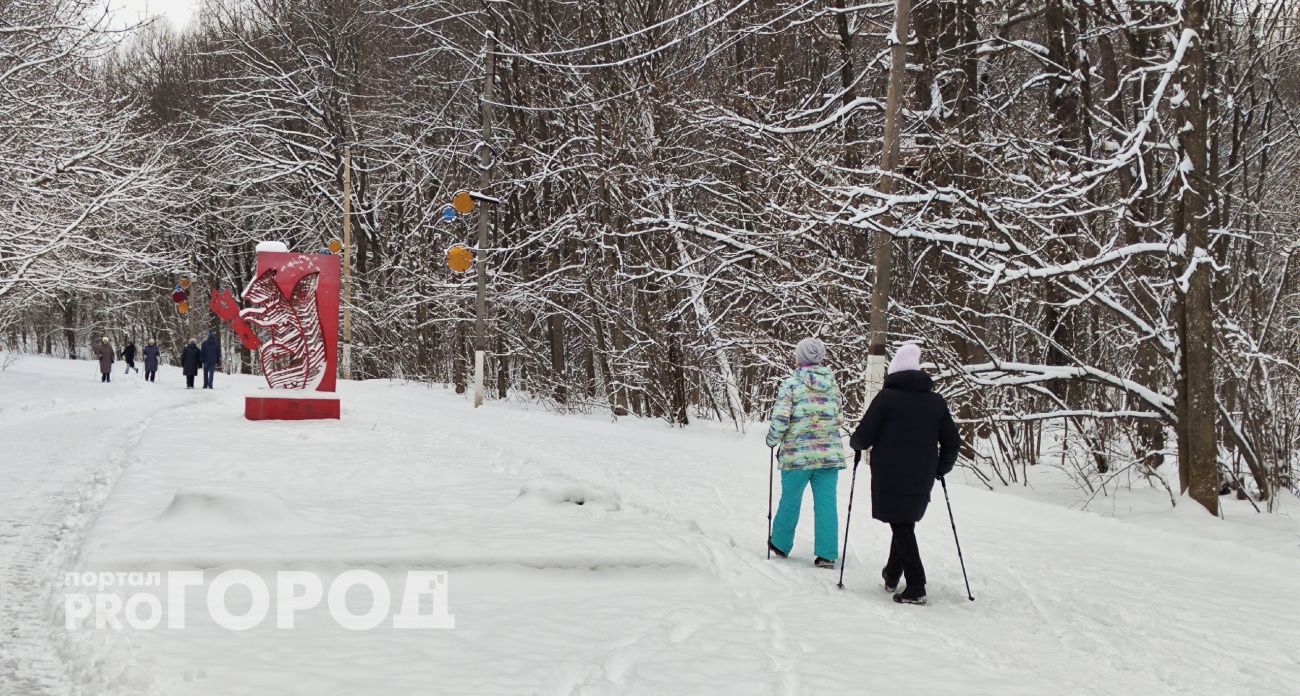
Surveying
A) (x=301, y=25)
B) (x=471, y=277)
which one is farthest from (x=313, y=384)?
(x=301, y=25)

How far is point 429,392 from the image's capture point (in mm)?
29875

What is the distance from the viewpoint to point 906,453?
22.7 ft

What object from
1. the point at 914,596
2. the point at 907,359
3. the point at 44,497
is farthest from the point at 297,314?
the point at 914,596

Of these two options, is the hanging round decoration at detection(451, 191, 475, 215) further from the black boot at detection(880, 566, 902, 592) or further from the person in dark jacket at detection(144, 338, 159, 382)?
the person in dark jacket at detection(144, 338, 159, 382)

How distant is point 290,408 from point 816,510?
11.5m

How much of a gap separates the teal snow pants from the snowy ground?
0.22m

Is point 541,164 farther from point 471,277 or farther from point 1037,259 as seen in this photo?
point 1037,259

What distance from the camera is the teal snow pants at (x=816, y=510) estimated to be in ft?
25.6

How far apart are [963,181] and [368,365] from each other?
98.7 ft

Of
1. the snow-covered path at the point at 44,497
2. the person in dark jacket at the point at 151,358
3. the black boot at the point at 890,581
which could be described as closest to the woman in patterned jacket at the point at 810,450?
the black boot at the point at 890,581

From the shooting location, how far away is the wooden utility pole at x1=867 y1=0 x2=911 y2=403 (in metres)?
12.7

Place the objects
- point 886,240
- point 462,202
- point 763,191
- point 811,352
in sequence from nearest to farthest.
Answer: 1. point 811,352
2. point 886,240
3. point 763,191
4. point 462,202

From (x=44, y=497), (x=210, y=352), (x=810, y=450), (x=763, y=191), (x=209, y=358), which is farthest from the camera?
(x=210, y=352)

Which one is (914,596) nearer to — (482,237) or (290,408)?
(290,408)
